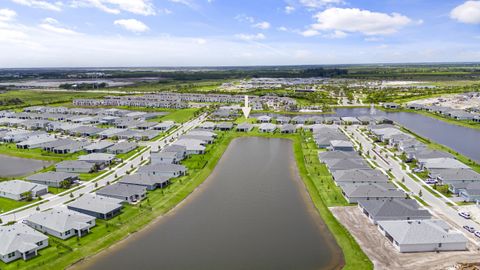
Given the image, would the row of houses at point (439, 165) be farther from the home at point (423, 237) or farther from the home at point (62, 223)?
the home at point (62, 223)

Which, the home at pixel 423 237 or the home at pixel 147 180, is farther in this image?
the home at pixel 147 180

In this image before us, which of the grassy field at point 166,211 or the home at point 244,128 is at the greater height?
the home at point 244,128

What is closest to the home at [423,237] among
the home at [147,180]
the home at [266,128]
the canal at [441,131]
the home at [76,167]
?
the home at [147,180]

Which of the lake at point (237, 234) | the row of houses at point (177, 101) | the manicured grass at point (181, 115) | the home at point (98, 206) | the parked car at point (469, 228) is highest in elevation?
the row of houses at point (177, 101)

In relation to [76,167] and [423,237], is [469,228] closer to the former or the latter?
[423,237]

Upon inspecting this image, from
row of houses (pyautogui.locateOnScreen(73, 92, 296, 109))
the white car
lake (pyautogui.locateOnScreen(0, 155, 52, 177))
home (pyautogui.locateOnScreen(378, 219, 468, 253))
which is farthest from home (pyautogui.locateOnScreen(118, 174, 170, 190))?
row of houses (pyautogui.locateOnScreen(73, 92, 296, 109))

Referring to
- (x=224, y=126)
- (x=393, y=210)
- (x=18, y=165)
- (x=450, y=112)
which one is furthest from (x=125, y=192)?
(x=450, y=112)

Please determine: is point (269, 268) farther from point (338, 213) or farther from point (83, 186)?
point (83, 186)

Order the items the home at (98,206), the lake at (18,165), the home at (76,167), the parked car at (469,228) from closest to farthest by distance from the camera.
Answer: the parked car at (469,228) → the home at (98,206) → the home at (76,167) → the lake at (18,165)
